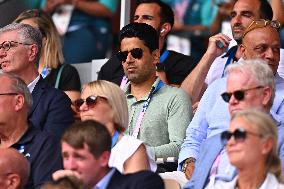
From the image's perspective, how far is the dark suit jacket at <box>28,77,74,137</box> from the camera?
884cm

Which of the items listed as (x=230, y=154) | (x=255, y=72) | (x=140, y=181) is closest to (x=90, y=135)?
(x=140, y=181)

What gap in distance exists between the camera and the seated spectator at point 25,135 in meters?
7.96

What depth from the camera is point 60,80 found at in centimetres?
1054

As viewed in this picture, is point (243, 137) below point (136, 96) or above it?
above

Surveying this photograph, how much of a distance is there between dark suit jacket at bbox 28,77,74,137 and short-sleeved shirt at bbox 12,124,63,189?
0.58m

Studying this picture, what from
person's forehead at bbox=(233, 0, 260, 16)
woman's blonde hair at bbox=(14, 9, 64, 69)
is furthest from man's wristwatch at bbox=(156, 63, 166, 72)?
woman's blonde hair at bbox=(14, 9, 64, 69)

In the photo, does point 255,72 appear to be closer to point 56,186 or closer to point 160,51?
point 56,186

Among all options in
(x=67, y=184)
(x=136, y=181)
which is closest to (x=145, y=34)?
(x=136, y=181)

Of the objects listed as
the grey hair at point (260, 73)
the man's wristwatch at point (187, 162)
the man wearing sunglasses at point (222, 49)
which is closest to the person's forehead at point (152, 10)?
the man wearing sunglasses at point (222, 49)

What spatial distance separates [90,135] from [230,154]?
2.84 feet

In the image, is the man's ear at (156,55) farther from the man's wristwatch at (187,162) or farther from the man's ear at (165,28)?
the man's wristwatch at (187,162)

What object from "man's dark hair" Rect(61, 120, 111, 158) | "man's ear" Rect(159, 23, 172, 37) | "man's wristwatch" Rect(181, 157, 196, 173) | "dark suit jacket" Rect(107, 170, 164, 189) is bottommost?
"man's wristwatch" Rect(181, 157, 196, 173)

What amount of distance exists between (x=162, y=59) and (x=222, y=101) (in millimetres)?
1733

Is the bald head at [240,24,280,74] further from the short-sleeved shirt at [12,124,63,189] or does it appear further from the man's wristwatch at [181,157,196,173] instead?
the short-sleeved shirt at [12,124,63,189]
